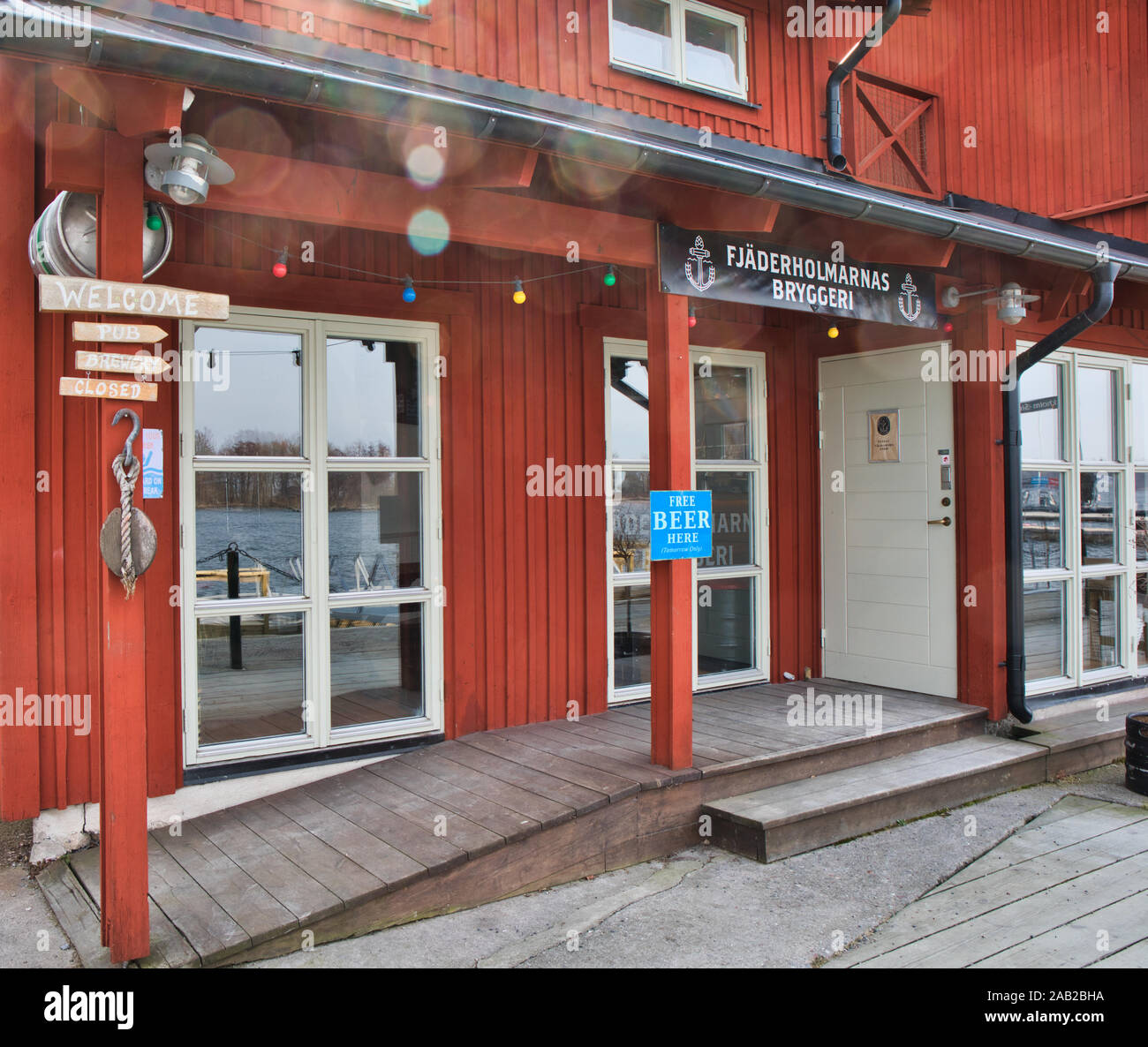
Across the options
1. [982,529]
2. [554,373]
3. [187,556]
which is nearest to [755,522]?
[982,529]

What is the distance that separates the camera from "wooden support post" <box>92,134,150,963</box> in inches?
112

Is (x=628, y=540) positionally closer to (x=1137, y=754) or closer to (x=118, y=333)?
(x=1137, y=754)

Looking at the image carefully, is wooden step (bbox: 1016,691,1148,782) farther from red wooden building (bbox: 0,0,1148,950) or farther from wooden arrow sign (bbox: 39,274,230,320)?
wooden arrow sign (bbox: 39,274,230,320)

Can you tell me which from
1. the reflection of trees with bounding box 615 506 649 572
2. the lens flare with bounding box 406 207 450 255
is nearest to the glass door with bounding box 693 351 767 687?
the reflection of trees with bounding box 615 506 649 572

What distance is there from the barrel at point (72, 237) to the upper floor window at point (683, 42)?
2.90m

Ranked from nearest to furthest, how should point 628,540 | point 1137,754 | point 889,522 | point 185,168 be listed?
1. point 185,168
2. point 1137,754
3. point 628,540
4. point 889,522

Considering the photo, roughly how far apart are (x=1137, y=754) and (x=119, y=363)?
17.7 ft

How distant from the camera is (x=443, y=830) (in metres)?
3.64

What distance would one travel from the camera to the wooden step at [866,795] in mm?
4078

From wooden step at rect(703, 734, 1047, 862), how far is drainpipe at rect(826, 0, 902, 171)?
138 inches

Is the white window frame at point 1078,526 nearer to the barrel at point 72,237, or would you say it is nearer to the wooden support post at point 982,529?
the wooden support post at point 982,529

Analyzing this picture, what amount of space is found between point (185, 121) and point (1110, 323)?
6.32m

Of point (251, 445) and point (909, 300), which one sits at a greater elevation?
point (909, 300)

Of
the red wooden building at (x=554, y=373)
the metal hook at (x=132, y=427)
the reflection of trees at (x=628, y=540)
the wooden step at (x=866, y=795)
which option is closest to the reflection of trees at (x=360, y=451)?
the red wooden building at (x=554, y=373)
